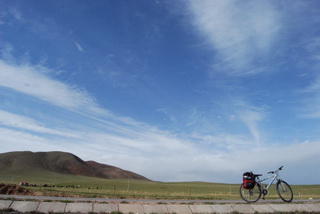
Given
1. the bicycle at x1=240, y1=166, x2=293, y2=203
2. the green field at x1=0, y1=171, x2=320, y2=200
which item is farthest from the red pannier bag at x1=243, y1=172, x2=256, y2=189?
the green field at x1=0, y1=171, x2=320, y2=200

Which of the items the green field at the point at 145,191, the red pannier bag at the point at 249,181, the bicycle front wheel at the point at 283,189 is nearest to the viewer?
the red pannier bag at the point at 249,181

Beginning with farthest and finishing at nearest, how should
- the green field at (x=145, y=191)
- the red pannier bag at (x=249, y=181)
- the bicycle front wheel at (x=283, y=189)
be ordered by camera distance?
1. the green field at (x=145, y=191)
2. the bicycle front wheel at (x=283, y=189)
3. the red pannier bag at (x=249, y=181)

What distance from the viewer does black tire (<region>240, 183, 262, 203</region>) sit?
19.1 metres

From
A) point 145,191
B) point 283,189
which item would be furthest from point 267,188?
point 145,191

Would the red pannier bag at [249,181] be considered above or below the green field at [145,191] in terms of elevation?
above

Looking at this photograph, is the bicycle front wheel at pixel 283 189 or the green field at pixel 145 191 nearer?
the bicycle front wheel at pixel 283 189

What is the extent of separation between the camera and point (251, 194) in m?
19.2

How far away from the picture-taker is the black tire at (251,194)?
19142 millimetres

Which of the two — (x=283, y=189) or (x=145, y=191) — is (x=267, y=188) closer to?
(x=283, y=189)

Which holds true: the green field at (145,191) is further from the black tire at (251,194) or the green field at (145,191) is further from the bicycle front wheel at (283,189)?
the bicycle front wheel at (283,189)

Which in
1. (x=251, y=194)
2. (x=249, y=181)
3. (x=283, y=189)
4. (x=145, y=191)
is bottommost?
(x=145, y=191)

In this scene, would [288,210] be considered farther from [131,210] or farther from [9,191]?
[9,191]

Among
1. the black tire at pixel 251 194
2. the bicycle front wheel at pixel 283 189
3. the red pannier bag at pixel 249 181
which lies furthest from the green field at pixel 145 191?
the red pannier bag at pixel 249 181

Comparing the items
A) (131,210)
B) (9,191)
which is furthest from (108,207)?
(9,191)
